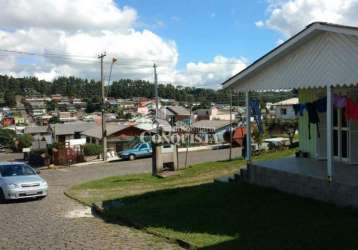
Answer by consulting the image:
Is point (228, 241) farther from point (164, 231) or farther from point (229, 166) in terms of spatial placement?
point (229, 166)

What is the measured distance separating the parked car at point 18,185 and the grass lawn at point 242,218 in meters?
3.61

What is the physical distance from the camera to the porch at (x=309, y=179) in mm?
11156

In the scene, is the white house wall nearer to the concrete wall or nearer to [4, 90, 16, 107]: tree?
the concrete wall

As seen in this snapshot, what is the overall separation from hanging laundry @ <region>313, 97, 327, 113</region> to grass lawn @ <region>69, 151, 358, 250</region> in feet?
10.4

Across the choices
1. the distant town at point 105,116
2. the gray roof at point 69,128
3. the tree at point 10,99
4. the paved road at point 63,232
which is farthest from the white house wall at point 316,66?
the tree at point 10,99

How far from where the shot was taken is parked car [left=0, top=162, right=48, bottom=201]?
58.8 feet

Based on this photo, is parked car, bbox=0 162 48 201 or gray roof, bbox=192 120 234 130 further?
gray roof, bbox=192 120 234 130

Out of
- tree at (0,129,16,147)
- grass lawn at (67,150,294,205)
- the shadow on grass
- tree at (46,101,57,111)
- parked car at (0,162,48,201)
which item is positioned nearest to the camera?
the shadow on grass

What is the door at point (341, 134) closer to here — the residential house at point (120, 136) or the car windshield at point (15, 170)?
the car windshield at point (15, 170)

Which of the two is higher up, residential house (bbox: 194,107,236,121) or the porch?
residential house (bbox: 194,107,236,121)

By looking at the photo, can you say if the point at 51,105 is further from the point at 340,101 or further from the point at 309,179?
the point at 309,179

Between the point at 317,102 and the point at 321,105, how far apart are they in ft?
0.49

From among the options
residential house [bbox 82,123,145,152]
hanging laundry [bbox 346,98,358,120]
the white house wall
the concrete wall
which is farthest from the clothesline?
residential house [bbox 82,123,145,152]

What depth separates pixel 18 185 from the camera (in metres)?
18.0
